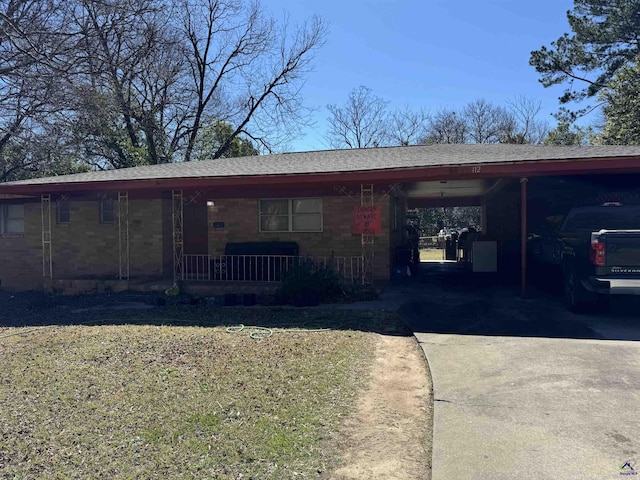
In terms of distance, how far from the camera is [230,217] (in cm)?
1301

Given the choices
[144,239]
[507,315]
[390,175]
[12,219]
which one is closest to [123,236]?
[144,239]

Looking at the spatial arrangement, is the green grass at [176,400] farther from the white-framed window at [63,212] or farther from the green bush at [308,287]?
the white-framed window at [63,212]

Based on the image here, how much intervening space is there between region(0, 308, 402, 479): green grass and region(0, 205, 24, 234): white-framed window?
8.33 m

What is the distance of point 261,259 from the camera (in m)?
12.2

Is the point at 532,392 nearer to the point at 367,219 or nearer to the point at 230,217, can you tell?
the point at 367,219

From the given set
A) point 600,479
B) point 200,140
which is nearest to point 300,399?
point 600,479

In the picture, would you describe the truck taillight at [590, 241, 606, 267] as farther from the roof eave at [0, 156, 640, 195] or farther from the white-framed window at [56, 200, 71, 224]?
the white-framed window at [56, 200, 71, 224]

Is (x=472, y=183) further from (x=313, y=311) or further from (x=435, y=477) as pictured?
(x=435, y=477)

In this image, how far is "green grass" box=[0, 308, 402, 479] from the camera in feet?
11.1

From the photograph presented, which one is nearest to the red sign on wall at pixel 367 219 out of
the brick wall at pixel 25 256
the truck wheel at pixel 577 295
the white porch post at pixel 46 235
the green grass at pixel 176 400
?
the green grass at pixel 176 400

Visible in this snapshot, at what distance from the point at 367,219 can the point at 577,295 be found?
4.49m

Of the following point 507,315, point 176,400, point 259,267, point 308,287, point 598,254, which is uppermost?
point 598,254

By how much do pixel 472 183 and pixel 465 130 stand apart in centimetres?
3010

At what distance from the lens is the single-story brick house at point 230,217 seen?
10508mm
